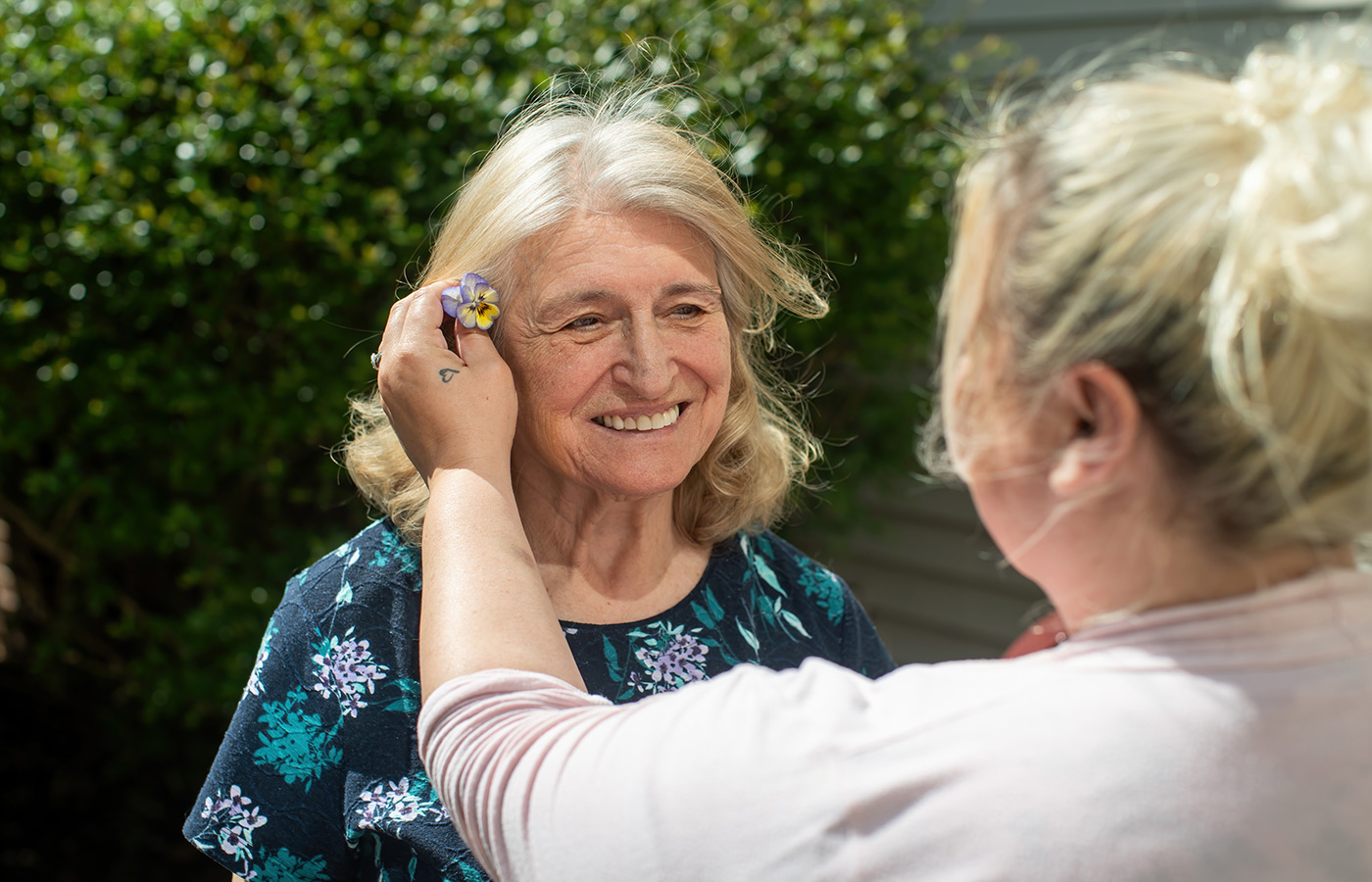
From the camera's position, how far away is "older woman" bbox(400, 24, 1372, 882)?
2.98 feet

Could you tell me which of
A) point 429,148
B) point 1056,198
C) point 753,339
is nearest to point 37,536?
point 429,148

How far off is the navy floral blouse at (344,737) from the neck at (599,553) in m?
0.08

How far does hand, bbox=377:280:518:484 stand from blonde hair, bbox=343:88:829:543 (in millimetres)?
256

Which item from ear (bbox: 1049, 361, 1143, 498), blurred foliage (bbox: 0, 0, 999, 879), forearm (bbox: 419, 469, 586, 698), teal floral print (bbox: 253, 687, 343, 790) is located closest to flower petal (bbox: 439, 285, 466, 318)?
forearm (bbox: 419, 469, 586, 698)

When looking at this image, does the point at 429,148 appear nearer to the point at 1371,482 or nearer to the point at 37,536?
the point at 37,536

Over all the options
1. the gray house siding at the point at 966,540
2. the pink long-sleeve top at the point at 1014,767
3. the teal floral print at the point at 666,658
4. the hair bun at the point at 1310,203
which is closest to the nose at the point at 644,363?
the teal floral print at the point at 666,658

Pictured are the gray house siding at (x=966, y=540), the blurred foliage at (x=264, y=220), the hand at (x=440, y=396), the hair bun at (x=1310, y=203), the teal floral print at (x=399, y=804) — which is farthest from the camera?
the gray house siding at (x=966, y=540)

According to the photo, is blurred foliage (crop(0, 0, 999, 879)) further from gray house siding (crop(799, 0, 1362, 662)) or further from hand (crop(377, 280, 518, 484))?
hand (crop(377, 280, 518, 484))

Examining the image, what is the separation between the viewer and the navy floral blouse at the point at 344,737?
5.62ft

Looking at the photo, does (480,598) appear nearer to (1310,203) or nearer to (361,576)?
(361,576)

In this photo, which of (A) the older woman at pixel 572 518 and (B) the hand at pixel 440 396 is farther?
(A) the older woman at pixel 572 518

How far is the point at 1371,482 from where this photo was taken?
94 cm

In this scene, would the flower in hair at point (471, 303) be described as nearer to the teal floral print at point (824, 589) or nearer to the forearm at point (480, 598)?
the forearm at point (480, 598)

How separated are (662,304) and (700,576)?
0.54 metres
